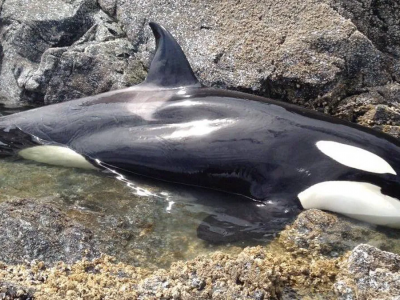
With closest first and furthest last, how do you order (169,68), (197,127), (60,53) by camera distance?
(197,127) < (169,68) < (60,53)

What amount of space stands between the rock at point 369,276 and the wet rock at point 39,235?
190cm

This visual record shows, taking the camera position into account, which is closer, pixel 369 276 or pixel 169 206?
pixel 369 276

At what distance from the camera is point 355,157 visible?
6.21 metres

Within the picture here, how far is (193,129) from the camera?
675 cm

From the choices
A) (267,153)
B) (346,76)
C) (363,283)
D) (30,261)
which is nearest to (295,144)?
(267,153)

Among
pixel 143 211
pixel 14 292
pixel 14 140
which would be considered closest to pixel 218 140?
pixel 143 211

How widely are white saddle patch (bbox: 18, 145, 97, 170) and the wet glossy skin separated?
9 centimetres

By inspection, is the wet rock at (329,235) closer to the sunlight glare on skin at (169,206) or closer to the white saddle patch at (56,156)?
the sunlight glare on skin at (169,206)

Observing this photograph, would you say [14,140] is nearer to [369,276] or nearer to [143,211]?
[143,211]

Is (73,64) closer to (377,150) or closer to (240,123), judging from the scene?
(240,123)

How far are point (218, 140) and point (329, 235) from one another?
5.82ft

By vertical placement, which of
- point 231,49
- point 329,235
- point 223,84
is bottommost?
point 329,235

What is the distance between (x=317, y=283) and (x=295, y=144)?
7.62ft

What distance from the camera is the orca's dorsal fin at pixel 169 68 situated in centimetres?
745
